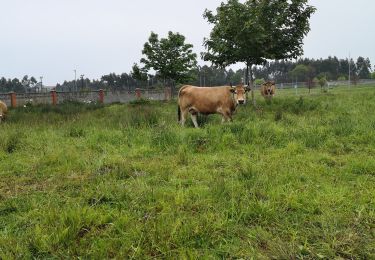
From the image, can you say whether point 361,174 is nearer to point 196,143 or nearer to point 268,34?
point 196,143

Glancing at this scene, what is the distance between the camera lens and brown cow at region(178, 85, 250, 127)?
10.2 meters

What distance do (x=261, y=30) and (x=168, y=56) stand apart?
15452 millimetres

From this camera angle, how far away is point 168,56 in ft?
95.7

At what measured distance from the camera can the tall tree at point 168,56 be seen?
29.1m

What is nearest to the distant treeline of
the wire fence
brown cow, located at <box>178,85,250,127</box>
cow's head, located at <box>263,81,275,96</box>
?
the wire fence

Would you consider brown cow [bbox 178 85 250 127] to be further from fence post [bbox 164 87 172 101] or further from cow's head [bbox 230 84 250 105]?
fence post [bbox 164 87 172 101]

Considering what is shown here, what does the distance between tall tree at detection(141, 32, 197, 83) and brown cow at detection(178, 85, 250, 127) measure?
1898 centimetres

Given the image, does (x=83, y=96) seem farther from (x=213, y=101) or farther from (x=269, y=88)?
(x=213, y=101)

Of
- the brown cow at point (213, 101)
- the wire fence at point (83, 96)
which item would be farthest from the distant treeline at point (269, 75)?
the brown cow at point (213, 101)

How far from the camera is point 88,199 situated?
416cm

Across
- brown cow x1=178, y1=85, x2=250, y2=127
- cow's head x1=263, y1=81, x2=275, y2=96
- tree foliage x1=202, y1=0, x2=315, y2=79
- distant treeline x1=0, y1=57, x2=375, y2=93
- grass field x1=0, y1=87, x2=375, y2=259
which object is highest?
distant treeline x1=0, y1=57, x2=375, y2=93

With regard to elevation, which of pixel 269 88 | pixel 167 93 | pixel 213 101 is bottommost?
pixel 213 101

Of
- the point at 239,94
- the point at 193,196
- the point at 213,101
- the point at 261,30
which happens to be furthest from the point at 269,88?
the point at 193,196

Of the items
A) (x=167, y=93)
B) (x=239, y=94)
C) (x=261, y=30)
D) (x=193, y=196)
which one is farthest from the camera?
(x=167, y=93)
